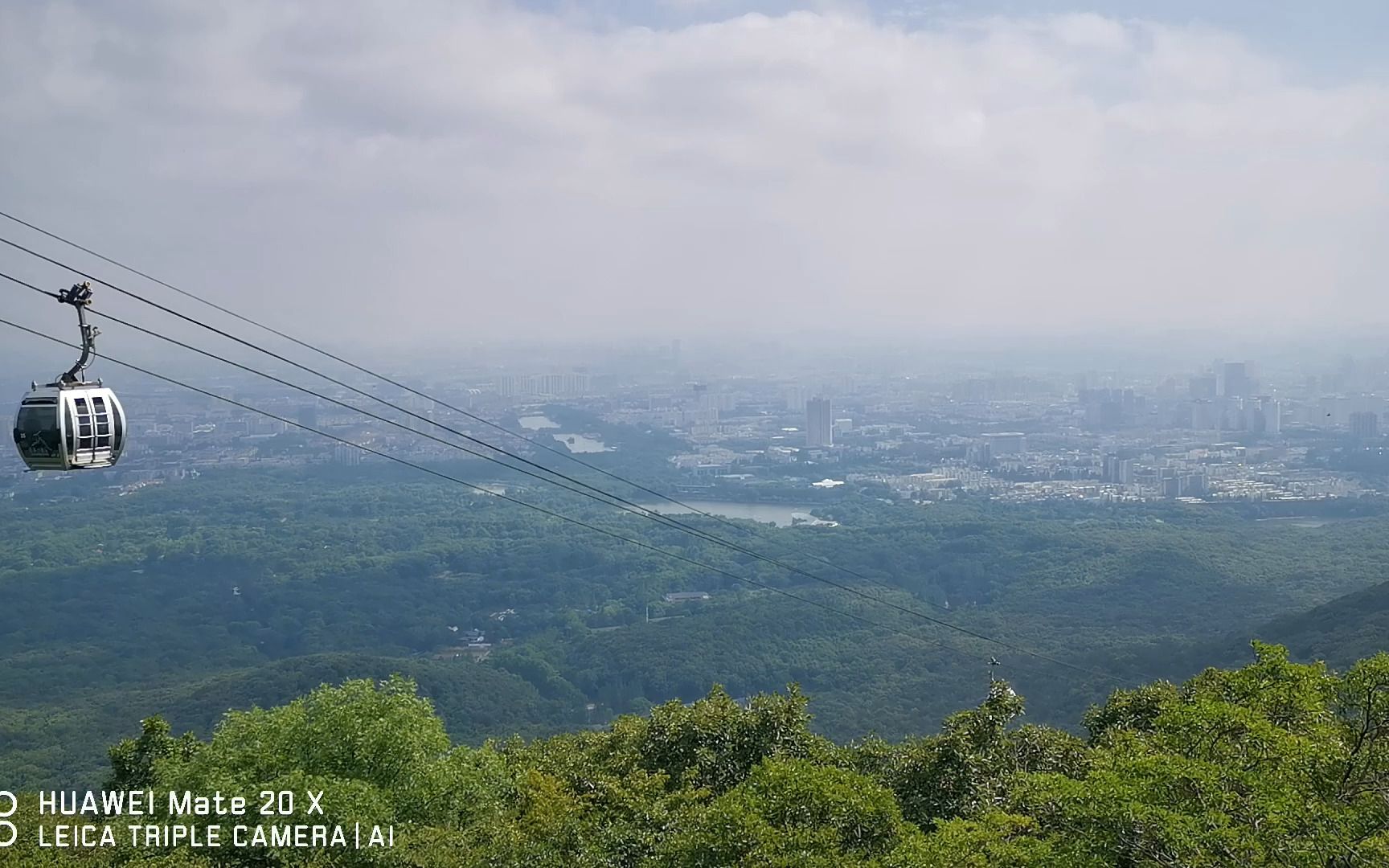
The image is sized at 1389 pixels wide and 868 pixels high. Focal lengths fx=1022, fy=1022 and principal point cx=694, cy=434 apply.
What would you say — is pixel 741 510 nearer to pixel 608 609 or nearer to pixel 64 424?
pixel 608 609

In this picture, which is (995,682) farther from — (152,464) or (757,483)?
(152,464)

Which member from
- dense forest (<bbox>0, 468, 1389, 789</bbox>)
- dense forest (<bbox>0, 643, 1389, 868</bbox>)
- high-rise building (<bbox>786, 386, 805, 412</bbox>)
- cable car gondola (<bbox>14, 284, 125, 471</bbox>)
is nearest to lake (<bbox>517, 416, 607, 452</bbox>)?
dense forest (<bbox>0, 468, 1389, 789</bbox>)

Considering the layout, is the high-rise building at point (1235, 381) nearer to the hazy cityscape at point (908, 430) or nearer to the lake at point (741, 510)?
the hazy cityscape at point (908, 430)

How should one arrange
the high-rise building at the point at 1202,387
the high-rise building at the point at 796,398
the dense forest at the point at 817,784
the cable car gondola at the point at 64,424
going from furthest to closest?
1. the high-rise building at the point at 796,398
2. the high-rise building at the point at 1202,387
3. the cable car gondola at the point at 64,424
4. the dense forest at the point at 817,784

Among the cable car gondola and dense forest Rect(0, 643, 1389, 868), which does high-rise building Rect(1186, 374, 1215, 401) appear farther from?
the cable car gondola

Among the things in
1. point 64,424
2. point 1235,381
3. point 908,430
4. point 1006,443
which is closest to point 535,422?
point 908,430

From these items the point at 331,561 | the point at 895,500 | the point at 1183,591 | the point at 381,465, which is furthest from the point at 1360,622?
the point at 381,465

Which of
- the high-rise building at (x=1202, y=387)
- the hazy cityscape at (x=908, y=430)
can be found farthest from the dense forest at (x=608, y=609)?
the high-rise building at (x=1202, y=387)
